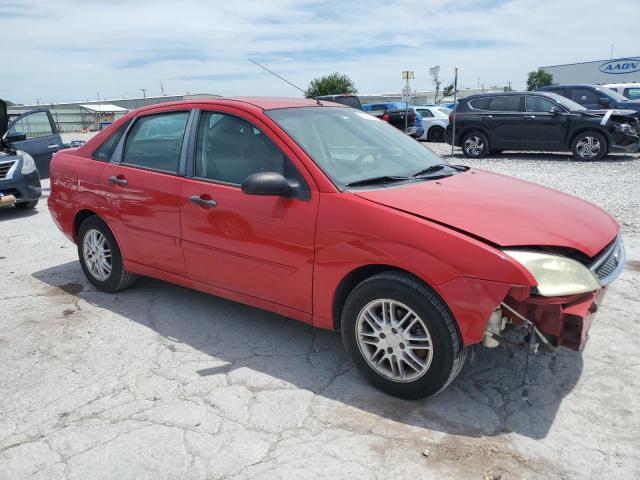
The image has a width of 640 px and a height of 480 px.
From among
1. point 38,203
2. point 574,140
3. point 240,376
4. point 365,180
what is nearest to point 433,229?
point 365,180

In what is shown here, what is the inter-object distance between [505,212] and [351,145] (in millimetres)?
1193

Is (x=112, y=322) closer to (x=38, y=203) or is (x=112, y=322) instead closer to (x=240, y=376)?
(x=240, y=376)

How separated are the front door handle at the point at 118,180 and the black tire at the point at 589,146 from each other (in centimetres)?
1180

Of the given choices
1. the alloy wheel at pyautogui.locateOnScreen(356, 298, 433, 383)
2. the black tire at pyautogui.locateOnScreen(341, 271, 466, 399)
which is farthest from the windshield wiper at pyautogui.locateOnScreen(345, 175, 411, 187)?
the alloy wheel at pyautogui.locateOnScreen(356, 298, 433, 383)

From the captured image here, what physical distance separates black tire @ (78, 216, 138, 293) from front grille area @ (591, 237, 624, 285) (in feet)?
11.9

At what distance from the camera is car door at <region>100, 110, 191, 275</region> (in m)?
4.10

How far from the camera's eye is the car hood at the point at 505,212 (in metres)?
2.86

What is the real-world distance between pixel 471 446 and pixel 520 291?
80 centimetres

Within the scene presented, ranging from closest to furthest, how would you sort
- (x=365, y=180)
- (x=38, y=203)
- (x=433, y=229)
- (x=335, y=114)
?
(x=433, y=229) → (x=365, y=180) → (x=335, y=114) → (x=38, y=203)

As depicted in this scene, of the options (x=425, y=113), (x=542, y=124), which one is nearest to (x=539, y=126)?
A: (x=542, y=124)

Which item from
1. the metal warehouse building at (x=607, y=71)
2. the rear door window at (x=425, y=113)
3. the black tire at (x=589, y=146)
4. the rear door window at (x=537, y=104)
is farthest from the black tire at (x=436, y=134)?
the metal warehouse building at (x=607, y=71)

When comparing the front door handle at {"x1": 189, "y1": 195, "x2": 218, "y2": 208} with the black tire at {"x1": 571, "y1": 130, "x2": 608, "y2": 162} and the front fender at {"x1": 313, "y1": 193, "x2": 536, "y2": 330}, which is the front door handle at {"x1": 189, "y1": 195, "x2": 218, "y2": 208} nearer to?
the front fender at {"x1": 313, "y1": 193, "x2": 536, "y2": 330}

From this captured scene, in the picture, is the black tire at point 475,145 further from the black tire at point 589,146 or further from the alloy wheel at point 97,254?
the alloy wheel at point 97,254

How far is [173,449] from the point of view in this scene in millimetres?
2738
